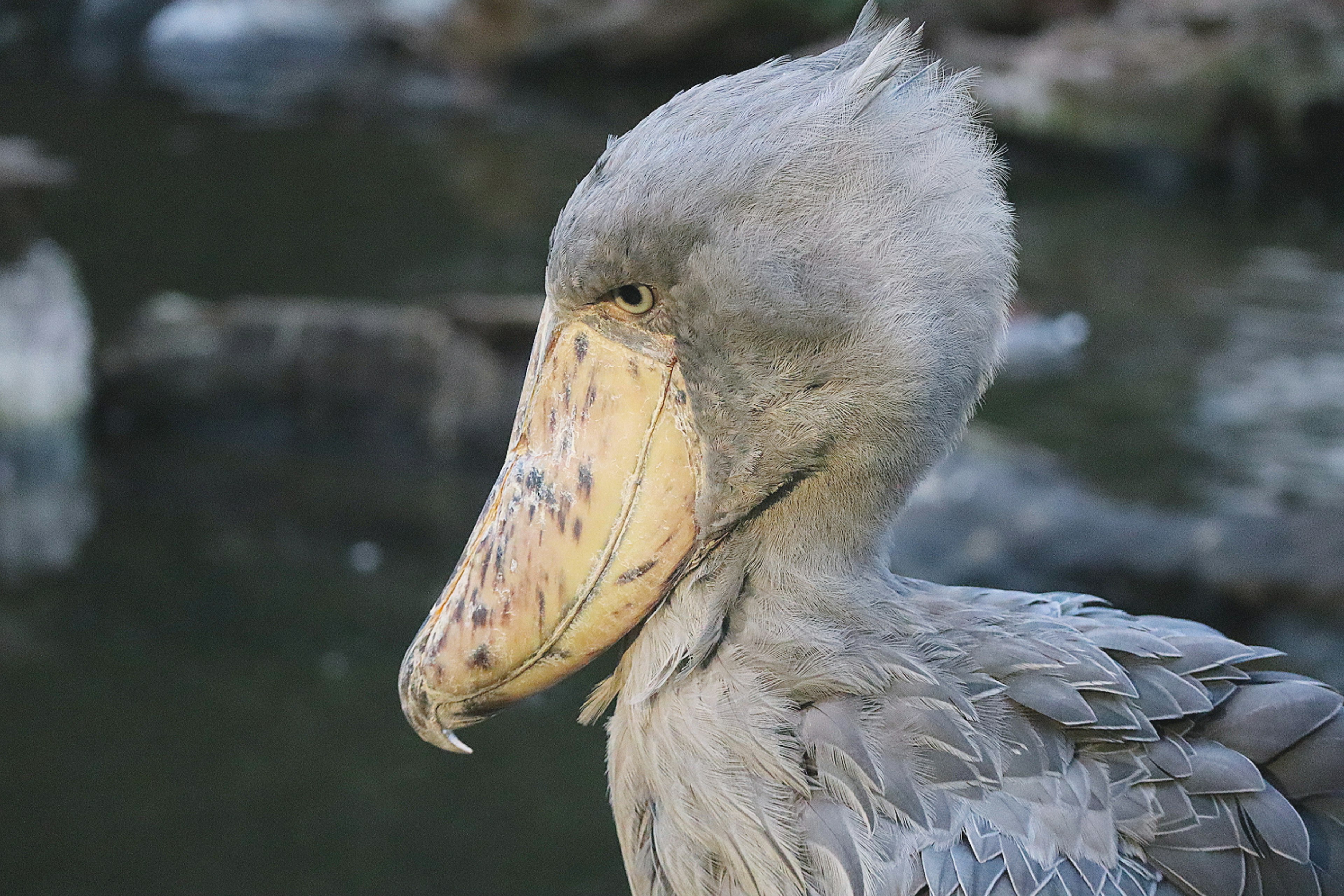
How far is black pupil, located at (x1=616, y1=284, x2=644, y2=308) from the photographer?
1.36 m

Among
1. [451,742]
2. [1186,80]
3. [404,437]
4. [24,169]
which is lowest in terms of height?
[404,437]

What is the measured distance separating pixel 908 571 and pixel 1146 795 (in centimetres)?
276

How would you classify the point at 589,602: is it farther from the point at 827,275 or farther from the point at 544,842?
the point at 544,842

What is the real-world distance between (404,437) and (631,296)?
12.8 feet

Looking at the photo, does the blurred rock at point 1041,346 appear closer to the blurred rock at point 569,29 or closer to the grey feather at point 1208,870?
the grey feather at point 1208,870

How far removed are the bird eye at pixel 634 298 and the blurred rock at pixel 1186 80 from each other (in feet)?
26.0

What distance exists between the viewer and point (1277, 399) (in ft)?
18.9

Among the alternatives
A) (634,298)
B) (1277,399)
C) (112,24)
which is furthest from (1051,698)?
(112,24)

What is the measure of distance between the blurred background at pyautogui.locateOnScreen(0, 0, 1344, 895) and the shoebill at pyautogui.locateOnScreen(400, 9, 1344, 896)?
1.36m

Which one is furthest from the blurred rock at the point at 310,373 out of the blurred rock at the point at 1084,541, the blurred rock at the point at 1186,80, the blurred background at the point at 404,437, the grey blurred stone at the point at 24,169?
the blurred rock at the point at 1186,80

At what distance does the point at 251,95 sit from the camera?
1198 cm

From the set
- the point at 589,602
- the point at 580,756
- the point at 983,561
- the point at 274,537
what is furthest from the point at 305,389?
the point at 589,602

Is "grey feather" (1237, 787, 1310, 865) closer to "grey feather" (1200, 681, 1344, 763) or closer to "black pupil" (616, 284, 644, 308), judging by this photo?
"grey feather" (1200, 681, 1344, 763)

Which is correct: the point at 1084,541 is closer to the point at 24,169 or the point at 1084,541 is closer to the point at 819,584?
the point at 819,584
